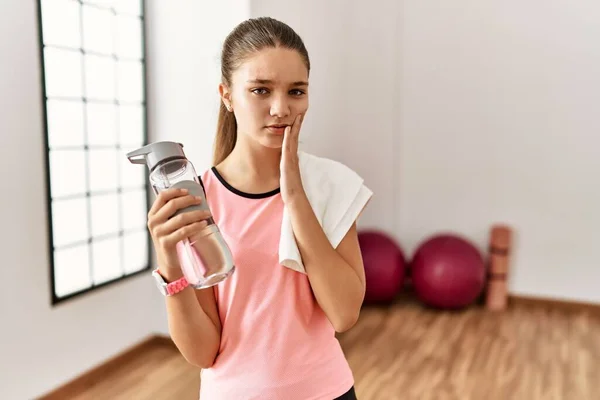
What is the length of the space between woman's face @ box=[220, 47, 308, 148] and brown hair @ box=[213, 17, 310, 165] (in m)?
0.02

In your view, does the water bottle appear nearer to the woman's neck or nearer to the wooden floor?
the woman's neck

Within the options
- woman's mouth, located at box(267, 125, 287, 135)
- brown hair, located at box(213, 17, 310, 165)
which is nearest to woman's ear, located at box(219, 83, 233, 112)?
brown hair, located at box(213, 17, 310, 165)

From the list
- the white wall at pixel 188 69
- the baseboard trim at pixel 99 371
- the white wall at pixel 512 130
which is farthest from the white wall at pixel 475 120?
the baseboard trim at pixel 99 371

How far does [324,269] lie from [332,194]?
0.47 feet

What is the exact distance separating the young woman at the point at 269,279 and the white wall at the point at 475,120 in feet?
8.82

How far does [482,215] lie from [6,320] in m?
3.07

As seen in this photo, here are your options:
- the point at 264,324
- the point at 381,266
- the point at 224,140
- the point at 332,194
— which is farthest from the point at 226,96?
the point at 381,266

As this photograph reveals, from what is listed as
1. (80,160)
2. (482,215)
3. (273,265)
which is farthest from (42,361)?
(482,215)

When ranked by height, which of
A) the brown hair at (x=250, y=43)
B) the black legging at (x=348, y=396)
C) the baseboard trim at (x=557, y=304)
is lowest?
the baseboard trim at (x=557, y=304)

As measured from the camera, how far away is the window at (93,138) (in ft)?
8.93

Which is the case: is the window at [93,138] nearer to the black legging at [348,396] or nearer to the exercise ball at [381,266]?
the exercise ball at [381,266]

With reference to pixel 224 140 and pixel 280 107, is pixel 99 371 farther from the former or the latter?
pixel 280 107

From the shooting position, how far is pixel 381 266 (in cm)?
392

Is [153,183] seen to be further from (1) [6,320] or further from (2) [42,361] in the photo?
(2) [42,361]
